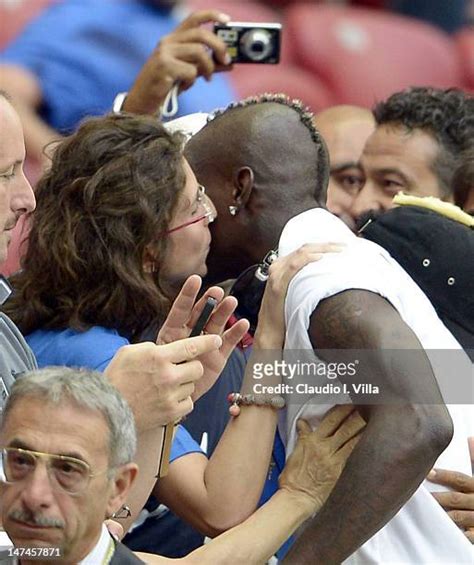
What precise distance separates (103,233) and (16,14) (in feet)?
6.74

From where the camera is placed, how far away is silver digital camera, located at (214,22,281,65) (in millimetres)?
4301

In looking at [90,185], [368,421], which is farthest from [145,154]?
[368,421]

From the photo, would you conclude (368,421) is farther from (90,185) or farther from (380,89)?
(380,89)

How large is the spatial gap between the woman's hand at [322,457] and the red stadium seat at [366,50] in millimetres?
2897

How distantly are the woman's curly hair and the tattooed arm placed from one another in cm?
46

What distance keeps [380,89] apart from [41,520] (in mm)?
3745

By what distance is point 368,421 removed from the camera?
9.38 ft

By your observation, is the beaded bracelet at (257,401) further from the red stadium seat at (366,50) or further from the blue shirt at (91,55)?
the red stadium seat at (366,50)

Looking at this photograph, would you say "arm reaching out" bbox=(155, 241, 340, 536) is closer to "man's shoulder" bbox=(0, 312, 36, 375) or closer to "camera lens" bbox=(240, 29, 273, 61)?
"man's shoulder" bbox=(0, 312, 36, 375)

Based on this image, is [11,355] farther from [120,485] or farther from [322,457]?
[322,457]

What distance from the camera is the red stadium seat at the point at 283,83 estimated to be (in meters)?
5.37

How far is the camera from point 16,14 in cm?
497

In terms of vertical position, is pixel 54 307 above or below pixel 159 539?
above

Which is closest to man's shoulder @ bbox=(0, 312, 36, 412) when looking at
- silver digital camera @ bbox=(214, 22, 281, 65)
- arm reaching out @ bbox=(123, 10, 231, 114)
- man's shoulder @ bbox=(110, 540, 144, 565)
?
man's shoulder @ bbox=(110, 540, 144, 565)
